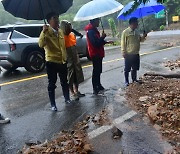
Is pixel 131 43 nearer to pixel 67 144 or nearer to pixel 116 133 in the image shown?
pixel 116 133

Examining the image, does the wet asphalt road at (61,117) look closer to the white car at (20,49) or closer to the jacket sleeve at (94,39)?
the jacket sleeve at (94,39)

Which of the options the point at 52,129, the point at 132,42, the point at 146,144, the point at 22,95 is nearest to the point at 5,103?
the point at 22,95

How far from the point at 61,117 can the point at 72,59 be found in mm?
1498

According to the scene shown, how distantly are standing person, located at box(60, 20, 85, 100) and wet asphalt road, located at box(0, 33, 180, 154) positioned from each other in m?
0.38

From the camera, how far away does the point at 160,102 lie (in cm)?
545

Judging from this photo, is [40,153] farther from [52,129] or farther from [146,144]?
[146,144]

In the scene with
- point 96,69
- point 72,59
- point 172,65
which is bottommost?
point 172,65

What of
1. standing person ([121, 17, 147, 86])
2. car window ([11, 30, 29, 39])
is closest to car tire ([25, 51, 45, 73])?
car window ([11, 30, 29, 39])

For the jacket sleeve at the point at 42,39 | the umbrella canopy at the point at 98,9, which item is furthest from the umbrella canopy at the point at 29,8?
the umbrella canopy at the point at 98,9

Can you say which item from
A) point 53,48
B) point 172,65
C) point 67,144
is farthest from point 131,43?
point 172,65

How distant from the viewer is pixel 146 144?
4.02 m

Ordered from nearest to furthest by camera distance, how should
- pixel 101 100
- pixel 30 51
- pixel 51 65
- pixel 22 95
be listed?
pixel 51 65 < pixel 101 100 < pixel 22 95 < pixel 30 51

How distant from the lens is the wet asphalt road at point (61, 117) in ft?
13.4

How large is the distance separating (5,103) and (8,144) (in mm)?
2537
